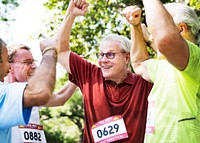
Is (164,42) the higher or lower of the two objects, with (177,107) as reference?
higher

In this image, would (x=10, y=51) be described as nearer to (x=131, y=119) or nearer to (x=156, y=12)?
(x=131, y=119)

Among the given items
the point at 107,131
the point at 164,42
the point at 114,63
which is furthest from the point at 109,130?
the point at 164,42

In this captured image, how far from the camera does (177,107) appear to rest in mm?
2885

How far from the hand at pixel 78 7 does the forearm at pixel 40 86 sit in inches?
72.1

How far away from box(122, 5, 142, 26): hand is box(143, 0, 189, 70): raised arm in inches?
39.9

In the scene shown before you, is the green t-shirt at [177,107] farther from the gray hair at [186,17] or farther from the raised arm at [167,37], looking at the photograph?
the gray hair at [186,17]

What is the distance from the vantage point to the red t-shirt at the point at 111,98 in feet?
13.1

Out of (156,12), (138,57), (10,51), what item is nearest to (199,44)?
(156,12)

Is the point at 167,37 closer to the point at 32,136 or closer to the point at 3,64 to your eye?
the point at 3,64

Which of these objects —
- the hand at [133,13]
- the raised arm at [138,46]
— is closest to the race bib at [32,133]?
the raised arm at [138,46]

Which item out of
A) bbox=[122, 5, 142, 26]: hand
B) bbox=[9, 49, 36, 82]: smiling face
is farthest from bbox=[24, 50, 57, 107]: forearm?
bbox=[9, 49, 36, 82]: smiling face

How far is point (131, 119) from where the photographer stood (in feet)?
13.1

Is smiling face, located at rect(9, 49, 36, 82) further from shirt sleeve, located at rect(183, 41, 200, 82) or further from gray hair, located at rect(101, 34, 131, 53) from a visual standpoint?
shirt sleeve, located at rect(183, 41, 200, 82)

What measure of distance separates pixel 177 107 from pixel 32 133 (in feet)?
6.03
